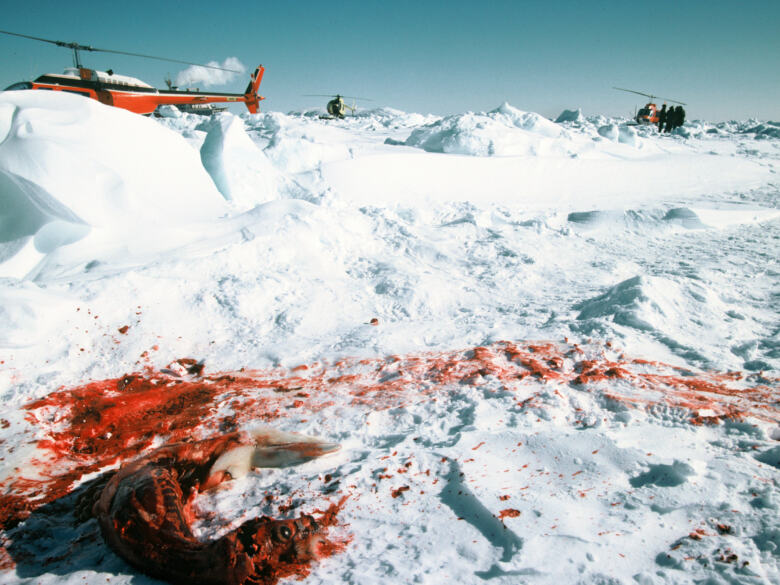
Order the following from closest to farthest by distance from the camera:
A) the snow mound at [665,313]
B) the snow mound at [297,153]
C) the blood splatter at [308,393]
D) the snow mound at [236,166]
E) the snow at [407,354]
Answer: the snow at [407,354]
the blood splatter at [308,393]
the snow mound at [665,313]
the snow mound at [236,166]
the snow mound at [297,153]

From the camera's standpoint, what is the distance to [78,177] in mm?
3992

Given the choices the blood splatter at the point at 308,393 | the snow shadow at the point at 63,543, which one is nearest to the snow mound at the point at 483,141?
the blood splatter at the point at 308,393

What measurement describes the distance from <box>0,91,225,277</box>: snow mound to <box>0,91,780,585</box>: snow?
25 millimetres

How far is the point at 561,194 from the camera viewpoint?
862 centimetres

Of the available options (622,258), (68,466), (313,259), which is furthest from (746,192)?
(68,466)

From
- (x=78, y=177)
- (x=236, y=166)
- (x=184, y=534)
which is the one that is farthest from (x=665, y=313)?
(x=236, y=166)

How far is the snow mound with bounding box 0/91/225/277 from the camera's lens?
3.81 metres

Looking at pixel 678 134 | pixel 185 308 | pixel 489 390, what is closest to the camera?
pixel 489 390

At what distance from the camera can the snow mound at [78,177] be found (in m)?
3.81

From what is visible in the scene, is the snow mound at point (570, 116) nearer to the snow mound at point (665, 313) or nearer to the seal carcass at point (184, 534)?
the snow mound at point (665, 313)

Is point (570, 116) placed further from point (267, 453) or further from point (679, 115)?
point (267, 453)

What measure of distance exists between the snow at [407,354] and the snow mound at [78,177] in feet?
0.08

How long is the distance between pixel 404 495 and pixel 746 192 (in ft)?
36.2

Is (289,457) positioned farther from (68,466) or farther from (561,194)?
(561,194)
